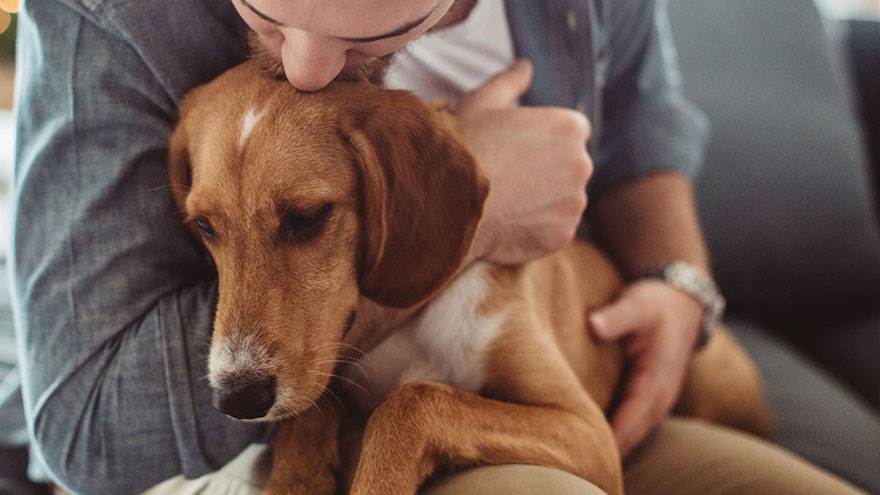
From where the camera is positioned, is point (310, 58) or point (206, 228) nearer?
point (310, 58)

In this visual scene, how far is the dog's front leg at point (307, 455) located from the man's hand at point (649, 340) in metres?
0.67

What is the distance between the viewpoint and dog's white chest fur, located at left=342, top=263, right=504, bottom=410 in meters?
1.21

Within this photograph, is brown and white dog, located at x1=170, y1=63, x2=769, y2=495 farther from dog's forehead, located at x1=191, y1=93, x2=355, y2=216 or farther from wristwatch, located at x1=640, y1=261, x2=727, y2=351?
wristwatch, located at x1=640, y1=261, x2=727, y2=351

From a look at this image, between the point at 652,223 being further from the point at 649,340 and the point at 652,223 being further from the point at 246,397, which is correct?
the point at 246,397

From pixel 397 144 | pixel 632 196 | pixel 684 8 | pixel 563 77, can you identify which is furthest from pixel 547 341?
pixel 684 8

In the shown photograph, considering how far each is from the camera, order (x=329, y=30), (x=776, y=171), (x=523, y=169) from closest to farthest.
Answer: (x=329, y=30), (x=523, y=169), (x=776, y=171)

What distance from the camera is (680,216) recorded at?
5.98 feet

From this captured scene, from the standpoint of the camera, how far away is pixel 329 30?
843 mm

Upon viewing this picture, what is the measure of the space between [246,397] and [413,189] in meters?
0.39

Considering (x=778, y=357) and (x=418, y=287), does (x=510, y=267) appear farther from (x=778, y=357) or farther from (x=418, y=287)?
(x=778, y=357)

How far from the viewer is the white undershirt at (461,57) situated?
129cm

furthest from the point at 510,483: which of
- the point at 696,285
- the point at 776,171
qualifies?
the point at 776,171

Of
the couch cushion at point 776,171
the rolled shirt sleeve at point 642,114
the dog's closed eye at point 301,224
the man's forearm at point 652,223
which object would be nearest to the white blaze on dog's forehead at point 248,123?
the dog's closed eye at point 301,224

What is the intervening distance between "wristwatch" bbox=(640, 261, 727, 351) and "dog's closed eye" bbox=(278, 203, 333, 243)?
38.7 inches
